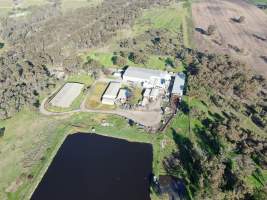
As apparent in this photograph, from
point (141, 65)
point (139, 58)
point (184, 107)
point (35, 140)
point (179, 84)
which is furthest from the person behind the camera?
point (139, 58)

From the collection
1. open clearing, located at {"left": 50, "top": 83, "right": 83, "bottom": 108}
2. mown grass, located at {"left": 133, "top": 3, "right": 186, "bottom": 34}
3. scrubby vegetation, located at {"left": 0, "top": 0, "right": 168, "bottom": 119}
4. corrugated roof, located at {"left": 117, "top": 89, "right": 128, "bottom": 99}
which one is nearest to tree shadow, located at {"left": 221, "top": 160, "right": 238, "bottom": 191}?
corrugated roof, located at {"left": 117, "top": 89, "right": 128, "bottom": 99}

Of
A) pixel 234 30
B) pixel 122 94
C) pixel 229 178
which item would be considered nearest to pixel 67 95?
pixel 122 94

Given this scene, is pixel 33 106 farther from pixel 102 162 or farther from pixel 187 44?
pixel 187 44

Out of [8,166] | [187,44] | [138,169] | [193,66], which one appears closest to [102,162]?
[138,169]

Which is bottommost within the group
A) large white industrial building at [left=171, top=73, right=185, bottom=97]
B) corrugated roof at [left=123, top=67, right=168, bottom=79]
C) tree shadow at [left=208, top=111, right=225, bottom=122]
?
tree shadow at [left=208, top=111, right=225, bottom=122]

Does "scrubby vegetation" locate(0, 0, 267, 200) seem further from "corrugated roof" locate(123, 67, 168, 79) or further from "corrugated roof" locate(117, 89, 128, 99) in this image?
"corrugated roof" locate(123, 67, 168, 79)

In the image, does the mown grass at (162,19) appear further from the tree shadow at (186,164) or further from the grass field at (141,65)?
the tree shadow at (186,164)

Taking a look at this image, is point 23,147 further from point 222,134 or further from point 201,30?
point 201,30

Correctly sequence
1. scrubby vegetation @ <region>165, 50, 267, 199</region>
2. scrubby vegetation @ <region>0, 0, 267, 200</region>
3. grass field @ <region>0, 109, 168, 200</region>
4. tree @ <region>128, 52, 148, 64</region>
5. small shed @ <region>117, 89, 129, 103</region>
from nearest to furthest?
scrubby vegetation @ <region>165, 50, 267, 199</region> < grass field @ <region>0, 109, 168, 200</region> < scrubby vegetation @ <region>0, 0, 267, 200</region> < small shed @ <region>117, 89, 129, 103</region> < tree @ <region>128, 52, 148, 64</region>
